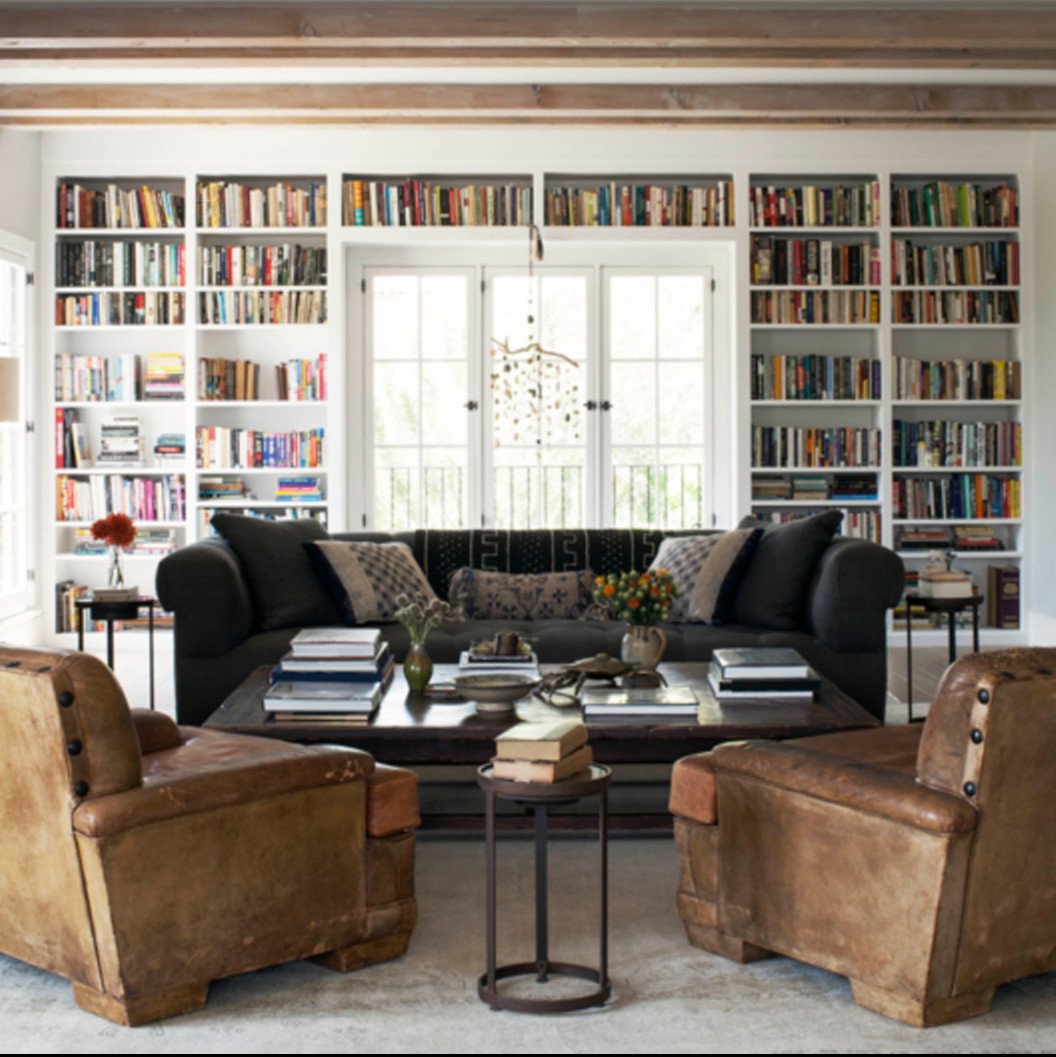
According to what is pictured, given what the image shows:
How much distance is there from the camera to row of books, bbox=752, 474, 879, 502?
7.57 m

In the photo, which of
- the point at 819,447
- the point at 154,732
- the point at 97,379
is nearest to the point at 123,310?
the point at 97,379

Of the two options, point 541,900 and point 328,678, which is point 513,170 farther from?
point 541,900

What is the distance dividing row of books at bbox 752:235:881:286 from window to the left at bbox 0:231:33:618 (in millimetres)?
4134

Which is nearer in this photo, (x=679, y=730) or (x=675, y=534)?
(x=679, y=730)

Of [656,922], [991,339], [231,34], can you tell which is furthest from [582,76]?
[656,922]

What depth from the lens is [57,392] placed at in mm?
7496

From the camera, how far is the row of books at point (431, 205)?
24.2 ft

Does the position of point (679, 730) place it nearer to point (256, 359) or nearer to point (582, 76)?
point (582, 76)


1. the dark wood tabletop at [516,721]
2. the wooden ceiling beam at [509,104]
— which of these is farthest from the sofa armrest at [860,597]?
the wooden ceiling beam at [509,104]

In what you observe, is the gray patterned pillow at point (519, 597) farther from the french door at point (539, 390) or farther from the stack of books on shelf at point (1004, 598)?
the stack of books on shelf at point (1004, 598)

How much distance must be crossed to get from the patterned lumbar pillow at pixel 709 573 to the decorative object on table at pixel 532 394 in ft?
8.09

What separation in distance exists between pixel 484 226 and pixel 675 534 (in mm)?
2597

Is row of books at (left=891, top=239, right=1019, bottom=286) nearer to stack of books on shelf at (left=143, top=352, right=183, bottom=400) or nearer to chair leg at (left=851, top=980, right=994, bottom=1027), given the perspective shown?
stack of books on shelf at (left=143, top=352, right=183, bottom=400)

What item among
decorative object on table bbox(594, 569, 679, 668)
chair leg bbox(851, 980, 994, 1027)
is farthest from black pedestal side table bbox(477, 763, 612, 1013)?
decorative object on table bbox(594, 569, 679, 668)
